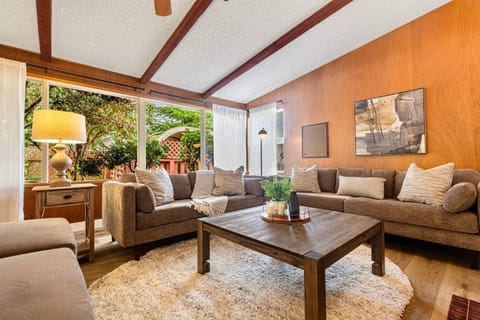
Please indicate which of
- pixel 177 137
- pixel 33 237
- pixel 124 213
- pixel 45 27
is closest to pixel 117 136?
pixel 177 137

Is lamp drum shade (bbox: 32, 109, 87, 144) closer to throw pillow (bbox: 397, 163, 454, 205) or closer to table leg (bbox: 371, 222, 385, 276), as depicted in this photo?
table leg (bbox: 371, 222, 385, 276)

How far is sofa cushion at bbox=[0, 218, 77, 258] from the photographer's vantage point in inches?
45.6

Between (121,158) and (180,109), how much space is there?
5.16ft

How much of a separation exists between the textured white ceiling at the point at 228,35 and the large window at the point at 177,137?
71 cm

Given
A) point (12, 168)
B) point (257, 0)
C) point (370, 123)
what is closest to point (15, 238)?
point (12, 168)

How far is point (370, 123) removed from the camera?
133 inches

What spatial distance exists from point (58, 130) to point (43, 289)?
179 centimetres

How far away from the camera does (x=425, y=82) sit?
2914mm

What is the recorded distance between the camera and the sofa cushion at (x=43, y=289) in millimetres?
638

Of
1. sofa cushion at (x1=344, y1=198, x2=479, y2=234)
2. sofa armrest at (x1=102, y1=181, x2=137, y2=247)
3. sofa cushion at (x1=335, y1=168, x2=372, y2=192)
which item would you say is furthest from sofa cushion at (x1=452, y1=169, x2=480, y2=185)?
sofa armrest at (x1=102, y1=181, x2=137, y2=247)

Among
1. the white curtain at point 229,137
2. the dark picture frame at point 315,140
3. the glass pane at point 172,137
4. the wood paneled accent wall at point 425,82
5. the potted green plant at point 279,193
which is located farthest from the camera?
the white curtain at point 229,137

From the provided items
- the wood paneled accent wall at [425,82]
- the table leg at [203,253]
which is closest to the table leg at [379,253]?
the table leg at [203,253]

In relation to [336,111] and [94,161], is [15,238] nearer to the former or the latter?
[94,161]

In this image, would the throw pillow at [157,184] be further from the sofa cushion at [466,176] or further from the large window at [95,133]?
the sofa cushion at [466,176]
